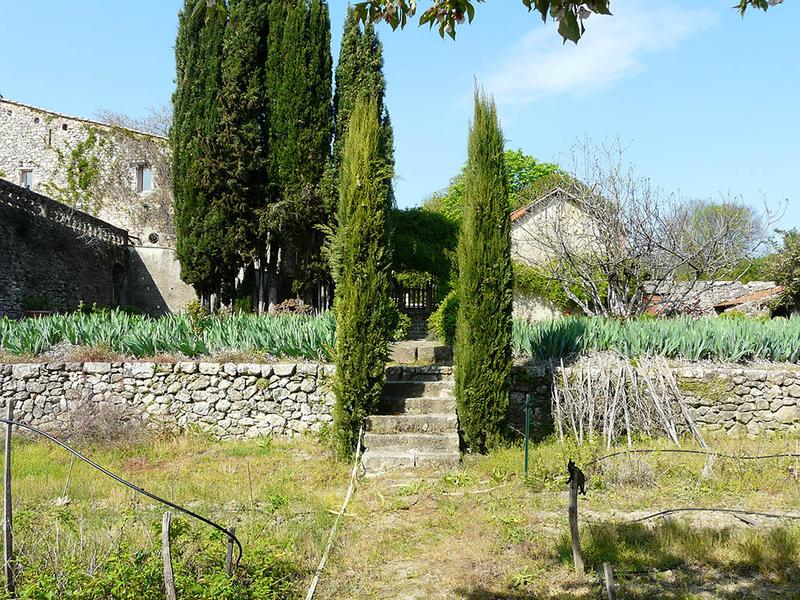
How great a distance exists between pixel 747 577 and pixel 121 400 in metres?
8.81

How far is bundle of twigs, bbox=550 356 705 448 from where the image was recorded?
8734mm

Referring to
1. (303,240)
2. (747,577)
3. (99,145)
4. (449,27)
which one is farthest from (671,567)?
(99,145)

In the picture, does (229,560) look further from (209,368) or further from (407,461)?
(209,368)

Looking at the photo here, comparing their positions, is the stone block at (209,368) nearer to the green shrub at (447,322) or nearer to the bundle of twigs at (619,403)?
the green shrub at (447,322)

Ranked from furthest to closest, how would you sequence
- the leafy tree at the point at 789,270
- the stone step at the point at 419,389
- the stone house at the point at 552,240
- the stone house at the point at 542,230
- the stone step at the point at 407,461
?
the leafy tree at the point at 789,270 < the stone house at the point at 542,230 < the stone house at the point at 552,240 < the stone step at the point at 419,389 < the stone step at the point at 407,461

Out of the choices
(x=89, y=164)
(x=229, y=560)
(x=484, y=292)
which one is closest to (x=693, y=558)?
(x=229, y=560)

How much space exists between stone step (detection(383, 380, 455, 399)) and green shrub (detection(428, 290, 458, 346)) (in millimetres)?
2600

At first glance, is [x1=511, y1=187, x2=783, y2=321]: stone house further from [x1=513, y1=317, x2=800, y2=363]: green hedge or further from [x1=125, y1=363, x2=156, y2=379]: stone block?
[x1=125, y1=363, x2=156, y2=379]: stone block

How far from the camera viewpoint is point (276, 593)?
13.4 feet

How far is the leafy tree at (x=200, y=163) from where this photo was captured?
15.4 m

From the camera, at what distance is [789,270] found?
726 inches

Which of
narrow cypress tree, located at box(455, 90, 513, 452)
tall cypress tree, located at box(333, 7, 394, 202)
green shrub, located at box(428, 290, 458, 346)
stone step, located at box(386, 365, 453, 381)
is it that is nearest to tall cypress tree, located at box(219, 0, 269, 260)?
tall cypress tree, located at box(333, 7, 394, 202)

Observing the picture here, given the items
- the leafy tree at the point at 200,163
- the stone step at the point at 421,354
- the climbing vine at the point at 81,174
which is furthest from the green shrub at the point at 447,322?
the climbing vine at the point at 81,174

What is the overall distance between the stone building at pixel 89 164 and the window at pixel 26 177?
3 centimetres
